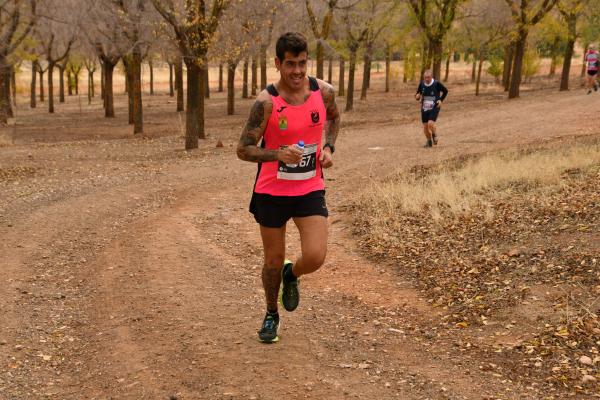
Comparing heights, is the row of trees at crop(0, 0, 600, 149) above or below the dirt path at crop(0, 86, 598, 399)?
above

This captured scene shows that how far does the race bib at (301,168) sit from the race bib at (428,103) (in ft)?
37.8

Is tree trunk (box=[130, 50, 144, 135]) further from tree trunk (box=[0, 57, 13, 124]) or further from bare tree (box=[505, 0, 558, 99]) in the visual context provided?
bare tree (box=[505, 0, 558, 99])

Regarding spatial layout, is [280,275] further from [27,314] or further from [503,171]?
[503,171]

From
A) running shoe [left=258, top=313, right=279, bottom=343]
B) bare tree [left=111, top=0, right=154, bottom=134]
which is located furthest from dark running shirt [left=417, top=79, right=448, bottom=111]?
running shoe [left=258, top=313, right=279, bottom=343]

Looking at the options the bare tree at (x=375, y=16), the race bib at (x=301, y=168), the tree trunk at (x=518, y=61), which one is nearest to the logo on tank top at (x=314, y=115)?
the race bib at (x=301, y=168)

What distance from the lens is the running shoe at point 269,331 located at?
504cm

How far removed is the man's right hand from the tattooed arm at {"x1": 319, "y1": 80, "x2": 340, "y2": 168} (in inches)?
14.6

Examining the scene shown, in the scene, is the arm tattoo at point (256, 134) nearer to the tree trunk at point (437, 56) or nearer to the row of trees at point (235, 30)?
the row of trees at point (235, 30)

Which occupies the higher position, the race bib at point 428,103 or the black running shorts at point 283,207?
the race bib at point 428,103

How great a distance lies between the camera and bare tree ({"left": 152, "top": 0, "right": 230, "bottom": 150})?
52.8 feet

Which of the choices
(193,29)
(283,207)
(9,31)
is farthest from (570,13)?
(283,207)

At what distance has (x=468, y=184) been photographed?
32.6 ft

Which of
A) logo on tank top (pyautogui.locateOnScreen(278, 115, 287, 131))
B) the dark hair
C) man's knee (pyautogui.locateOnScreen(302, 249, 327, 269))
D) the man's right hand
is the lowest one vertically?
man's knee (pyautogui.locateOnScreen(302, 249, 327, 269))

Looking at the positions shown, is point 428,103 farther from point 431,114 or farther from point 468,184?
point 468,184
